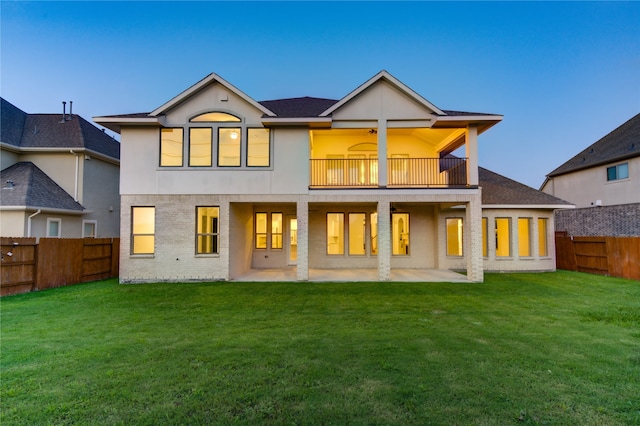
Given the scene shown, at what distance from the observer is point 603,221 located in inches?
680

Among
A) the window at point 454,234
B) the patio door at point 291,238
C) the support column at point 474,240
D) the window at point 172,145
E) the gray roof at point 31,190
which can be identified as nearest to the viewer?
the support column at point 474,240

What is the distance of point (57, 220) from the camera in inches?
546

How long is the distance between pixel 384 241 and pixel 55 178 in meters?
16.4

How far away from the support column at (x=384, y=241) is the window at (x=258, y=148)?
188 inches

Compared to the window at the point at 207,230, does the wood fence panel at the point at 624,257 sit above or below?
below

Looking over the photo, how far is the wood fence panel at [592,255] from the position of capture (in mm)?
12852

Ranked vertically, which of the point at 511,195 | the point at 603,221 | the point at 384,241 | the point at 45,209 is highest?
the point at 511,195

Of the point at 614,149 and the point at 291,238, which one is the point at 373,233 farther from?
the point at 614,149

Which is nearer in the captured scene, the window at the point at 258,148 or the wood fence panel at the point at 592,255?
the window at the point at 258,148

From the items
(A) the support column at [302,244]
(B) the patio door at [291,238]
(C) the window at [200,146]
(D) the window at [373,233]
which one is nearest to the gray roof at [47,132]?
(C) the window at [200,146]

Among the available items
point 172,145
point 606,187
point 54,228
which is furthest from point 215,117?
point 606,187

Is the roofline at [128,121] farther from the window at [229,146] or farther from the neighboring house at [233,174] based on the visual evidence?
the window at [229,146]

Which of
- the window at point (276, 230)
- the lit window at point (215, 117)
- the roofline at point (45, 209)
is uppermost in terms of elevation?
the lit window at point (215, 117)

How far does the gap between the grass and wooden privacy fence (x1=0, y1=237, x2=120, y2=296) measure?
4.32 ft
